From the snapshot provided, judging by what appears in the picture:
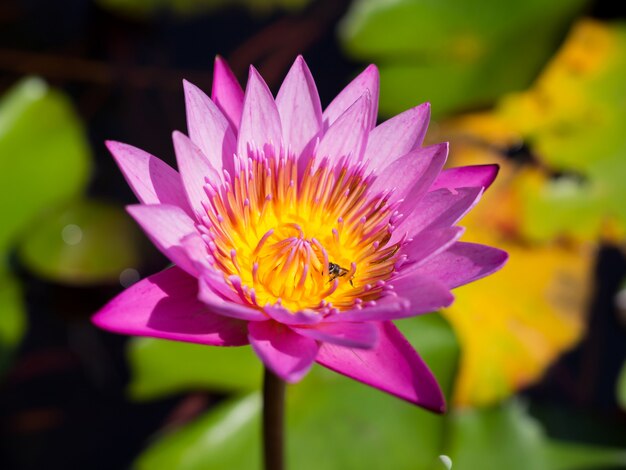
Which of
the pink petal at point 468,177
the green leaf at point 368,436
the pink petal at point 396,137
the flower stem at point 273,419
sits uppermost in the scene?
the pink petal at point 396,137

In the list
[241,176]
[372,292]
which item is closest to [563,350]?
[372,292]

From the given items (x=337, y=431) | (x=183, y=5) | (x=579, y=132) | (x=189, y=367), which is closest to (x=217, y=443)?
(x=189, y=367)

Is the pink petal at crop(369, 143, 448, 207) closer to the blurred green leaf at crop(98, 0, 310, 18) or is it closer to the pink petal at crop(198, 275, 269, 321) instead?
the pink petal at crop(198, 275, 269, 321)

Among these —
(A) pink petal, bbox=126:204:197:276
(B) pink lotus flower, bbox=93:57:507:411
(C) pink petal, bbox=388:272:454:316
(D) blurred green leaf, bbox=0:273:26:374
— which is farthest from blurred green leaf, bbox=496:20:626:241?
(D) blurred green leaf, bbox=0:273:26:374

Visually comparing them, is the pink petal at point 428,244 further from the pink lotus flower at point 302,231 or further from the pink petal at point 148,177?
the pink petal at point 148,177

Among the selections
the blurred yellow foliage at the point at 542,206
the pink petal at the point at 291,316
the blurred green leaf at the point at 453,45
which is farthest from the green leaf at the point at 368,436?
the blurred green leaf at the point at 453,45
